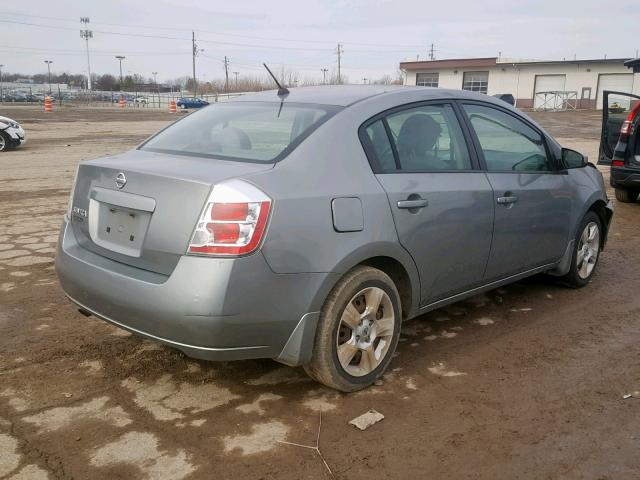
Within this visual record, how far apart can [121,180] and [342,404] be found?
1.64m

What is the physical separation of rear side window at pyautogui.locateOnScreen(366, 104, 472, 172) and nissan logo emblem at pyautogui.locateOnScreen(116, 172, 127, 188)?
1325mm

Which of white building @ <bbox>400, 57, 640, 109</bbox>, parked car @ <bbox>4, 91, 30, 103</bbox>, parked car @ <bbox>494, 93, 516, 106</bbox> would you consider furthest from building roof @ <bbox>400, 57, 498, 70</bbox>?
parked car @ <bbox>494, 93, 516, 106</bbox>

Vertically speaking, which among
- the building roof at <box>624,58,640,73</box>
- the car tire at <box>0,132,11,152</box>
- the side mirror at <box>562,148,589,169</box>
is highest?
the building roof at <box>624,58,640,73</box>

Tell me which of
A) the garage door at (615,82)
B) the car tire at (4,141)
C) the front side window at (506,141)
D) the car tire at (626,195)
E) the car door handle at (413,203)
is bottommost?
the car tire at (626,195)

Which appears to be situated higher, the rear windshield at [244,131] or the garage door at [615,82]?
the garage door at [615,82]

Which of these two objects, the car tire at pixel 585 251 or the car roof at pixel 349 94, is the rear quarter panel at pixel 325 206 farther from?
the car tire at pixel 585 251

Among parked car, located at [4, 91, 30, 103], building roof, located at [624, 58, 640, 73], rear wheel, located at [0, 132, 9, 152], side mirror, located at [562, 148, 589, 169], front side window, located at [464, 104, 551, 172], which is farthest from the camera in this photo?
parked car, located at [4, 91, 30, 103]

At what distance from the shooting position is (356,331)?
331 cm

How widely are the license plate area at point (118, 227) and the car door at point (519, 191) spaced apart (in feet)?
7.41

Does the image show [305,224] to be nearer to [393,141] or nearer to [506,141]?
[393,141]

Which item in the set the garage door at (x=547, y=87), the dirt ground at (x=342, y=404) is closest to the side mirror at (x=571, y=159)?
the dirt ground at (x=342, y=404)

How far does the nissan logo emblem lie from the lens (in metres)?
3.13

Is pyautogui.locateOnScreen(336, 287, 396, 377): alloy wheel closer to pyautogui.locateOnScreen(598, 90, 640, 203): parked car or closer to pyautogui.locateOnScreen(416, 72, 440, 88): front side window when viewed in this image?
pyautogui.locateOnScreen(598, 90, 640, 203): parked car

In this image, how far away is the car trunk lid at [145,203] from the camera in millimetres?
2863
